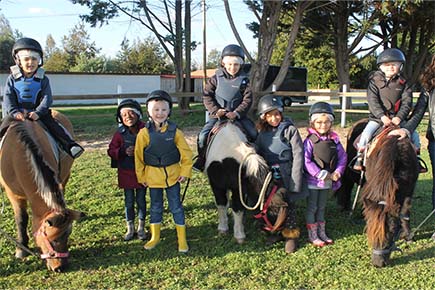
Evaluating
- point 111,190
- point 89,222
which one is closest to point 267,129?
point 89,222

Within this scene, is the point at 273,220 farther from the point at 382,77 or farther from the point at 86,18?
the point at 86,18

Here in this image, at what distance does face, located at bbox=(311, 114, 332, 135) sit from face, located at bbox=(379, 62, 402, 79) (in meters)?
1.05

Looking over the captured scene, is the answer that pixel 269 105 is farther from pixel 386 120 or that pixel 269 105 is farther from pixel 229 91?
pixel 386 120

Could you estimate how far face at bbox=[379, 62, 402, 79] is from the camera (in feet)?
14.9

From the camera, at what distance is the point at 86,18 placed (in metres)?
15.4

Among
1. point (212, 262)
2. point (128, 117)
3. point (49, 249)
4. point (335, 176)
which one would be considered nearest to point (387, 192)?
point (335, 176)

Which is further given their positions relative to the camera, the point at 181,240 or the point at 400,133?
the point at 181,240

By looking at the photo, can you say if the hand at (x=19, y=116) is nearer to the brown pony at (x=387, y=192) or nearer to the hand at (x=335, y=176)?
the hand at (x=335, y=176)

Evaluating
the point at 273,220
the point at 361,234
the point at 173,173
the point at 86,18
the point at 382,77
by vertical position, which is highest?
the point at 86,18

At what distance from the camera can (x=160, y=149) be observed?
402cm

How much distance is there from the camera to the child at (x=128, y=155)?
438 centimetres

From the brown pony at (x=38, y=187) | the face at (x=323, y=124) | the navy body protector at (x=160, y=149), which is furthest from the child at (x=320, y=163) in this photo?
the brown pony at (x=38, y=187)

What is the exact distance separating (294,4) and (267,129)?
555 inches

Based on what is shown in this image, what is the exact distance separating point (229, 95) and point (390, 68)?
1903mm
